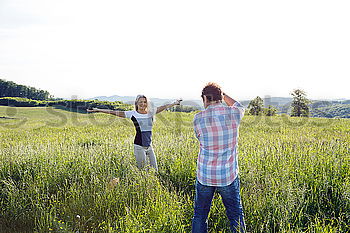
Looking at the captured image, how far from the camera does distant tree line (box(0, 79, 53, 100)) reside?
76.5 metres

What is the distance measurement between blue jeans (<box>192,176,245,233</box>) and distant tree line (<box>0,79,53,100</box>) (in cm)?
8439

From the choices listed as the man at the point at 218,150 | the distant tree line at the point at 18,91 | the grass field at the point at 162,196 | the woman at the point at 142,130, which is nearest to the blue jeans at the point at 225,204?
the man at the point at 218,150

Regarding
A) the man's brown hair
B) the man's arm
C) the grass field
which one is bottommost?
the grass field

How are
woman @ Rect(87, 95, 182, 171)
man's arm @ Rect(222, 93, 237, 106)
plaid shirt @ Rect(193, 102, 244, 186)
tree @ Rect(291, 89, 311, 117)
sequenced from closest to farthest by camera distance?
plaid shirt @ Rect(193, 102, 244, 186), man's arm @ Rect(222, 93, 237, 106), woman @ Rect(87, 95, 182, 171), tree @ Rect(291, 89, 311, 117)

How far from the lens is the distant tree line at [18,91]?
76.5 m

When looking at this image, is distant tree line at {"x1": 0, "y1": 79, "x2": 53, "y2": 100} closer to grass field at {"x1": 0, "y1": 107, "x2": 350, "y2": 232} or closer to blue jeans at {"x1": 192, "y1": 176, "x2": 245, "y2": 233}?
grass field at {"x1": 0, "y1": 107, "x2": 350, "y2": 232}

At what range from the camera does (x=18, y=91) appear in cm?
7675

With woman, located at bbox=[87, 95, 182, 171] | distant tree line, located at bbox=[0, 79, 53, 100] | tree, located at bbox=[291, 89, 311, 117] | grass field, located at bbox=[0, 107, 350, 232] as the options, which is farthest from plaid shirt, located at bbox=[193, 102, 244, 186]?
distant tree line, located at bbox=[0, 79, 53, 100]

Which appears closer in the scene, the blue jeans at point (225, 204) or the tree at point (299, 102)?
the blue jeans at point (225, 204)

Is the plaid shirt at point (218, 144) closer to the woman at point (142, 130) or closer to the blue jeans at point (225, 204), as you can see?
the blue jeans at point (225, 204)

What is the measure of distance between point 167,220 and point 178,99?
109 inches

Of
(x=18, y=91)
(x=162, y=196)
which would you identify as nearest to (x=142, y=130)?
(x=162, y=196)

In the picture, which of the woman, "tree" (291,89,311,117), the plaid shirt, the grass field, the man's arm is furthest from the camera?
"tree" (291,89,311,117)

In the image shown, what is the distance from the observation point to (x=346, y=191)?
406cm
